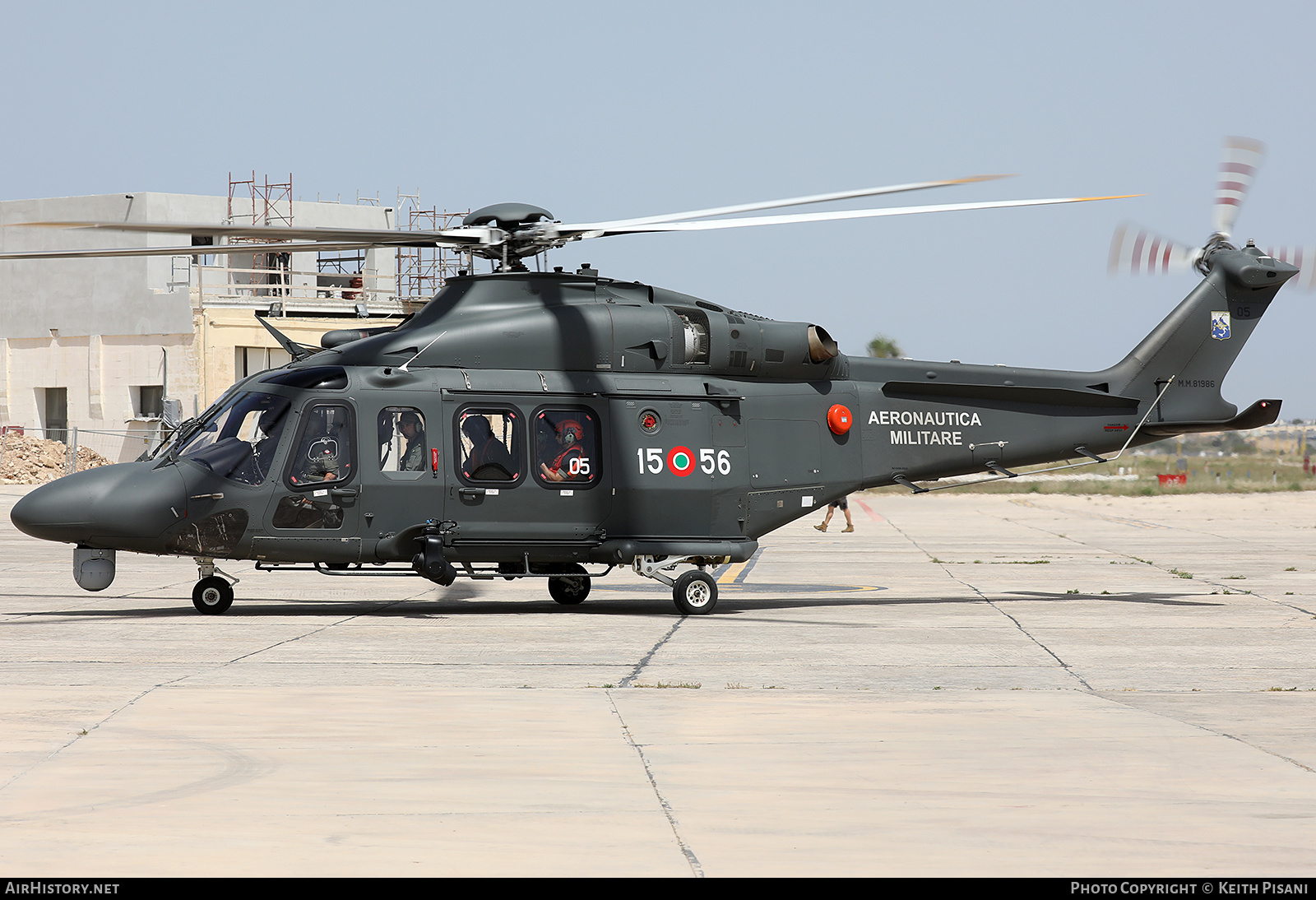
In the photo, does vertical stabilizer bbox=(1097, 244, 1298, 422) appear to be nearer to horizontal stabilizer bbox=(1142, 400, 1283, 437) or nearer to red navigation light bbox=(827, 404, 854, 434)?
horizontal stabilizer bbox=(1142, 400, 1283, 437)

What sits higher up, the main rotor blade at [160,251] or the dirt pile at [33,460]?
the main rotor blade at [160,251]

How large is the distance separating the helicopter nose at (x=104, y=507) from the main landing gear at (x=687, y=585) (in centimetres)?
508

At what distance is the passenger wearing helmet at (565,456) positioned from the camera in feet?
48.3

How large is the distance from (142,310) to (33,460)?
10.2 metres

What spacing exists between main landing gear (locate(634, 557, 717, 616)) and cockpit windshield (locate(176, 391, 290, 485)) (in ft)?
13.9

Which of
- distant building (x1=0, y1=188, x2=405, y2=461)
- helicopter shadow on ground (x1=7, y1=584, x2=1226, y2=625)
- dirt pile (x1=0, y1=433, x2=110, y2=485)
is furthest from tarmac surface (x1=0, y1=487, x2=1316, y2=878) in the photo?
distant building (x1=0, y1=188, x2=405, y2=461)

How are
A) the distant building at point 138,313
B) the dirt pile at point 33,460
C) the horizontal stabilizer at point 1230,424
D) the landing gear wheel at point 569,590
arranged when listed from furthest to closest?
the distant building at point 138,313, the dirt pile at point 33,460, the horizontal stabilizer at point 1230,424, the landing gear wheel at point 569,590

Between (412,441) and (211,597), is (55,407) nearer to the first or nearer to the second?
(211,597)

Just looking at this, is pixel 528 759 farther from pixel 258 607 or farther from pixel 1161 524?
pixel 1161 524

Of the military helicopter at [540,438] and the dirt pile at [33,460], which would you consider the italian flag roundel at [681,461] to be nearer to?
the military helicopter at [540,438]

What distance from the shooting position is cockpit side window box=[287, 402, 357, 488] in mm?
13977

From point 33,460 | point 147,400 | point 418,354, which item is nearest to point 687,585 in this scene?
point 418,354

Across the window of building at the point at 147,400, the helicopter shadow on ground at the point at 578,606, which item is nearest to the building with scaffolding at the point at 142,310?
the window of building at the point at 147,400
